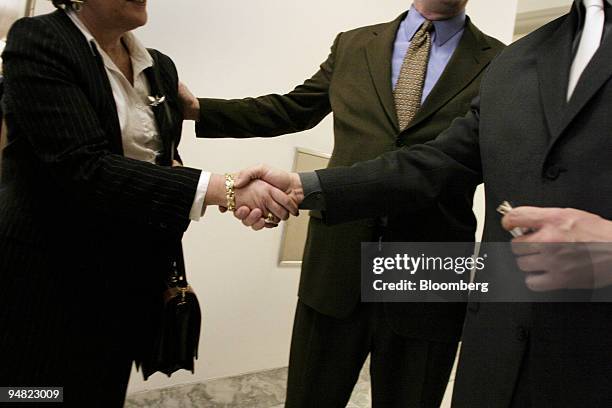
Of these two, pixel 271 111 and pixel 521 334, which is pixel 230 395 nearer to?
pixel 271 111

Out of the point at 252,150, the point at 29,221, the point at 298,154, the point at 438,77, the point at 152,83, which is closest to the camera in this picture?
the point at 29,221

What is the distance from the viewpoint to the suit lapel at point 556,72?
1.01 metres

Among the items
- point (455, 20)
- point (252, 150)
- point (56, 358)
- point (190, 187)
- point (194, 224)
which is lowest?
Answer: point (56, 358)

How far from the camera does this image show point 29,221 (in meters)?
1.15

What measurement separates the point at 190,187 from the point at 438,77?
0.81m

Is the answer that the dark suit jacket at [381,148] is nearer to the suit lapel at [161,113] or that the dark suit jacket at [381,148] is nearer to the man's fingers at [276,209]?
the man's fingers at [276,209]

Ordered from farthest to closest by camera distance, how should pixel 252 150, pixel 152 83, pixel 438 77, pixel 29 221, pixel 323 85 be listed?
pixel 252 150 → pixel 323 85 → pixel 438 77 → pixel 152 83 → pixel 29 221

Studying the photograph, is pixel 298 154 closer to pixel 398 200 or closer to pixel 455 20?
pixel 455 20

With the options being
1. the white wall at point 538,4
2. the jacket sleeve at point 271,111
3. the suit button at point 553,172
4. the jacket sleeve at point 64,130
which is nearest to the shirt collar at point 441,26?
the jacket sleeve at point 271,111

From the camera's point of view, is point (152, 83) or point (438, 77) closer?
point (152, 83)

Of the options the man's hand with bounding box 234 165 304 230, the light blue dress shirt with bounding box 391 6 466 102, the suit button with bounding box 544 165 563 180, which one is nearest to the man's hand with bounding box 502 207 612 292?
the suit button with bounding box 544 165 563 180

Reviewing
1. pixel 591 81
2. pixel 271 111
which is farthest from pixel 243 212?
pixel 591 81

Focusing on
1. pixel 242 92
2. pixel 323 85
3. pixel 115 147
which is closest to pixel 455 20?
pixel 323 85

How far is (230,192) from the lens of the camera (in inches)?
53.7
